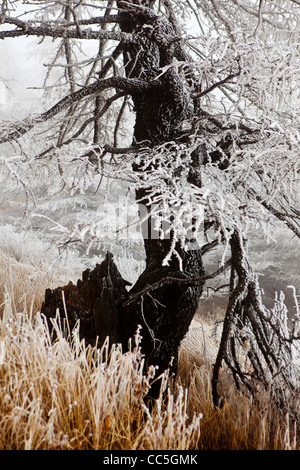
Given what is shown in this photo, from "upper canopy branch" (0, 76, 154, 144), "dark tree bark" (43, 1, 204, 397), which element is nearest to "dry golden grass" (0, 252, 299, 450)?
"dark tree bark" (43, 1, 204, 397)

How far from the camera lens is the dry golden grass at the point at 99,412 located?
1378mm

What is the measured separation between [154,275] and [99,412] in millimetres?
872

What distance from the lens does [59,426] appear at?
4.84 feet

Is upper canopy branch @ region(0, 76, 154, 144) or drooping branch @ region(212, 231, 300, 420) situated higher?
upper canopy branch @ region(0, 76, 154, 144)

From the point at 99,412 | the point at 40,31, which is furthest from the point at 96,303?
the point at 40,31

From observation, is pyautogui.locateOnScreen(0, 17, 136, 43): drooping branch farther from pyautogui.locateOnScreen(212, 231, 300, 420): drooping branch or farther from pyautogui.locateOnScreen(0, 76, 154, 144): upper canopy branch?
pyautogui.locateOnScreen(212, 231, 300, 420): drooping branch

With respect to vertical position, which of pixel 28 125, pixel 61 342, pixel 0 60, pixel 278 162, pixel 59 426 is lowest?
pixel 59 426

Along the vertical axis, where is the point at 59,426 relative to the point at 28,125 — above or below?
below

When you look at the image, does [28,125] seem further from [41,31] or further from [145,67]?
[145,67]

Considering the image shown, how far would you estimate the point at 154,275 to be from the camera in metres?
2.16

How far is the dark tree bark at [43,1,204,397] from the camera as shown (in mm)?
2105

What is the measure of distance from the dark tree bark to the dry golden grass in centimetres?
42
